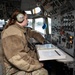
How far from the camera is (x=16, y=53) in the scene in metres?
2.08

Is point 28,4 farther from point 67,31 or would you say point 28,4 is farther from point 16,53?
point 16,53

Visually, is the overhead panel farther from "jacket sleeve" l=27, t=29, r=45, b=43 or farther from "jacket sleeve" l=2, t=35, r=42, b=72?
"jacket sleeve" l=2, t=35, r=42, b=72

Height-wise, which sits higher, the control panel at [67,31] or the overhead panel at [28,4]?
the overhead panel at [28,4]

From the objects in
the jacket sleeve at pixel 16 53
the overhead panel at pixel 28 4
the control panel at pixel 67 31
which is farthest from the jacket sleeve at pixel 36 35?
the overhead panel at pixel 28 4


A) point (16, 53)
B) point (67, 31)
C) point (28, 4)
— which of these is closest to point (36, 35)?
point (67, 31)

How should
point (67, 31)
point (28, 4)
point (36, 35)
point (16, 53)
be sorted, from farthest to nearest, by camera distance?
point (28, 4) → point (36, 35) → point (67, 31) → point (16, 53)

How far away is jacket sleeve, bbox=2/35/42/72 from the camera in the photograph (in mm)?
2074

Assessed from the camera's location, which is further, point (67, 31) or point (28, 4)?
point (28, 4)

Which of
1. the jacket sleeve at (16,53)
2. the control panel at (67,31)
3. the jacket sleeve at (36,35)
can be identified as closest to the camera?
the jacket sleeve at (16,53)

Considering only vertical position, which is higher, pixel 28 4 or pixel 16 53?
pixel 28 4

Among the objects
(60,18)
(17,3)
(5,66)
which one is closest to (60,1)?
(60,18)

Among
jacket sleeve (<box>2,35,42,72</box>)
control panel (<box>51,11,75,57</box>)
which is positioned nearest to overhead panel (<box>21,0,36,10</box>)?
control panel (<box>51,11,75,57</box>)

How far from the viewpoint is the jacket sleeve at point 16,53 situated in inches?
81.7

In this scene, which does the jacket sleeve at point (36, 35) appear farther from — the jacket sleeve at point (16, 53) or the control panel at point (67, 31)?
the jacket sleeve at point (16, 53)
